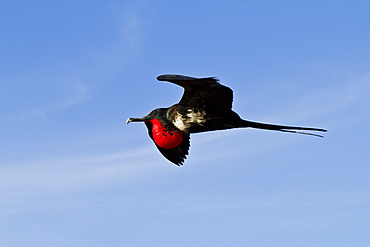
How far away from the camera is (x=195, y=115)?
9352 millimetres

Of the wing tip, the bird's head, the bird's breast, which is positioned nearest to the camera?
the wing tip

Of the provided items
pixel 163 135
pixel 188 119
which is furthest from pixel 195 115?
pixel 163 135

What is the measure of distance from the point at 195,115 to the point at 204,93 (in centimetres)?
51

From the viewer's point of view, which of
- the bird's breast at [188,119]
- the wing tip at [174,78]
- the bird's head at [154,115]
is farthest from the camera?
the bird's head at [154,115]

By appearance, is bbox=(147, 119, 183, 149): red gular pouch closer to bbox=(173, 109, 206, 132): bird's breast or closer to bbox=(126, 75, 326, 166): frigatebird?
bbox=(126, 75, 326, 166): frigatebird

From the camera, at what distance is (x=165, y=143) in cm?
1002

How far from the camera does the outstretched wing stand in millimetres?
8469

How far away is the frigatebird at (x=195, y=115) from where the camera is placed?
8.76m

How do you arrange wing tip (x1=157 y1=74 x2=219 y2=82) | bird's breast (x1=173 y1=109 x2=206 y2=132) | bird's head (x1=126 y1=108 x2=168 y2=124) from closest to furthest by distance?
wing tip (x1=157 y1=74 x2=219 y2=82) < bird's breast (x1=173 y1=109 x2=206 y2=132) < bird's head (x1=126 y1=108 x2=168 y2=124)

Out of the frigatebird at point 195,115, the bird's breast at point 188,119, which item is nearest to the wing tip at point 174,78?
the frigatebird at point 195,115

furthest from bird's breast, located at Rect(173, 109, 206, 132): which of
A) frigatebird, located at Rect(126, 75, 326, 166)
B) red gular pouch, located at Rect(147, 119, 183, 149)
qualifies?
red gular pouch, located at Rect(147, 119, 183, 149)

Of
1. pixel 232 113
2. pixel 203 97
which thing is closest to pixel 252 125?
pixel 232 113

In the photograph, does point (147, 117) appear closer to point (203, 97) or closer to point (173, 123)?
point (173, 123)

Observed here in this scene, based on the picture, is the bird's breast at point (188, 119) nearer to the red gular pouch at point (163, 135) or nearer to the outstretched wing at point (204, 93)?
the outstretched wing at point (204, 93)
